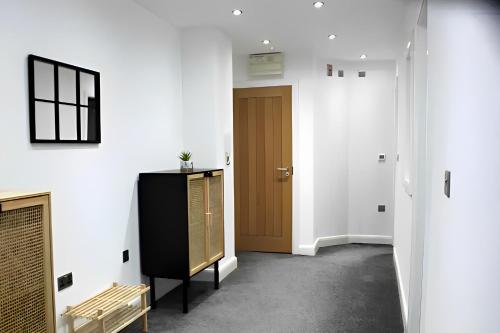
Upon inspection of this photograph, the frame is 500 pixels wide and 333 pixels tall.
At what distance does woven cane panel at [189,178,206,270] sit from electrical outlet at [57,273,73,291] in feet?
3.02

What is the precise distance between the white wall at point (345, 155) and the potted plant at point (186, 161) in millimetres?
1548

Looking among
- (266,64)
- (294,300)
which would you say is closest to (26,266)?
(294,300)

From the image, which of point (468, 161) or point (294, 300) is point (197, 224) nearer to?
point (294, 300)

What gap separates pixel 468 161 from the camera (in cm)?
123

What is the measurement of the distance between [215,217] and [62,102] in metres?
1.69

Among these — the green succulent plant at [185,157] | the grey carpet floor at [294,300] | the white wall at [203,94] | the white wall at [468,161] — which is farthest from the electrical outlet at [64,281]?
the white wall at [468,161]

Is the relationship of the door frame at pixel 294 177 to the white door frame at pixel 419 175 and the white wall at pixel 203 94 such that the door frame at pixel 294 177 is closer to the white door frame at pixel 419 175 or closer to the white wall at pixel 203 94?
the white wall at pixel 203 94

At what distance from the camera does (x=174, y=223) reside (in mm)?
3121

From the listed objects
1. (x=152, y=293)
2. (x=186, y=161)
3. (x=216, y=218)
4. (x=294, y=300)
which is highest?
(x=186, y=161)

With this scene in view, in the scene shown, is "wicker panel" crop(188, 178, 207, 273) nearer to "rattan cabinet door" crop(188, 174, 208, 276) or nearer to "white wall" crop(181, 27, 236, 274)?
"rattan cabinet door" crop(188, 174, 208, 276)

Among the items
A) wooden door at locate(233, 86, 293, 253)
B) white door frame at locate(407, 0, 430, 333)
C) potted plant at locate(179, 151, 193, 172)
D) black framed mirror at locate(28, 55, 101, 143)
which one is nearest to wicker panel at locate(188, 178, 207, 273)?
potted plant at locate(179, 151, 193, 172)

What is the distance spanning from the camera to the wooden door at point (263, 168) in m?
4.95

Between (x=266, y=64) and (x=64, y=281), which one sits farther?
(x=266, y=64)

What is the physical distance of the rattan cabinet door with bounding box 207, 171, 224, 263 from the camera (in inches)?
138
